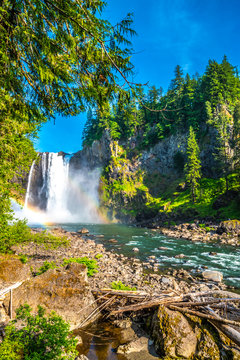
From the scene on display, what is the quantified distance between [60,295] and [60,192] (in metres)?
54.3


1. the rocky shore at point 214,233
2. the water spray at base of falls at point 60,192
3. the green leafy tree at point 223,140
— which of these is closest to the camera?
the rocky shore at point 214,233

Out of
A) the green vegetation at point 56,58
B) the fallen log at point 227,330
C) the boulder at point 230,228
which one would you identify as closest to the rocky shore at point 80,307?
the fallen log at point 227,330

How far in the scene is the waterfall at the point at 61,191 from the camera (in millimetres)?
53531

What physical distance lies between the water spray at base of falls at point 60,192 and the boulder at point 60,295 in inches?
1858

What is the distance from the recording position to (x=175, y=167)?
50.4m

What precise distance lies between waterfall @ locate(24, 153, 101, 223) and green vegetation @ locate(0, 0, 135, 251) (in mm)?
49370

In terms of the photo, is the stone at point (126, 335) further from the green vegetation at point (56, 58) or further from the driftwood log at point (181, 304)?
the green vegetation at point (56, 58)

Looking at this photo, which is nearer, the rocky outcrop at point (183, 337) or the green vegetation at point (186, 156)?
the rocky outcrop at point (183, 337)

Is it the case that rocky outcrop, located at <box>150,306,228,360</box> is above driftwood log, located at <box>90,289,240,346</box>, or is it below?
below

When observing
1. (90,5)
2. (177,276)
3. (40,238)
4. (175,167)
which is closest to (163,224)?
(175,167)

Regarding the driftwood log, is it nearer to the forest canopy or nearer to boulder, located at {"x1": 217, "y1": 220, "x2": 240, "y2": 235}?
boulder, located at {"x1": 217, "y1": 220, "x2": 240, "y2": 235}

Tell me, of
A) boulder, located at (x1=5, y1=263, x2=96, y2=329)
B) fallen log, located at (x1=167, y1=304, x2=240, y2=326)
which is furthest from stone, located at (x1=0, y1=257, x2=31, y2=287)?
fallen log, located at (x1=167, y1=304, x2=240, y2=326)

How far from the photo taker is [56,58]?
10.9 feet

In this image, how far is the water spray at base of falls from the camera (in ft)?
175
